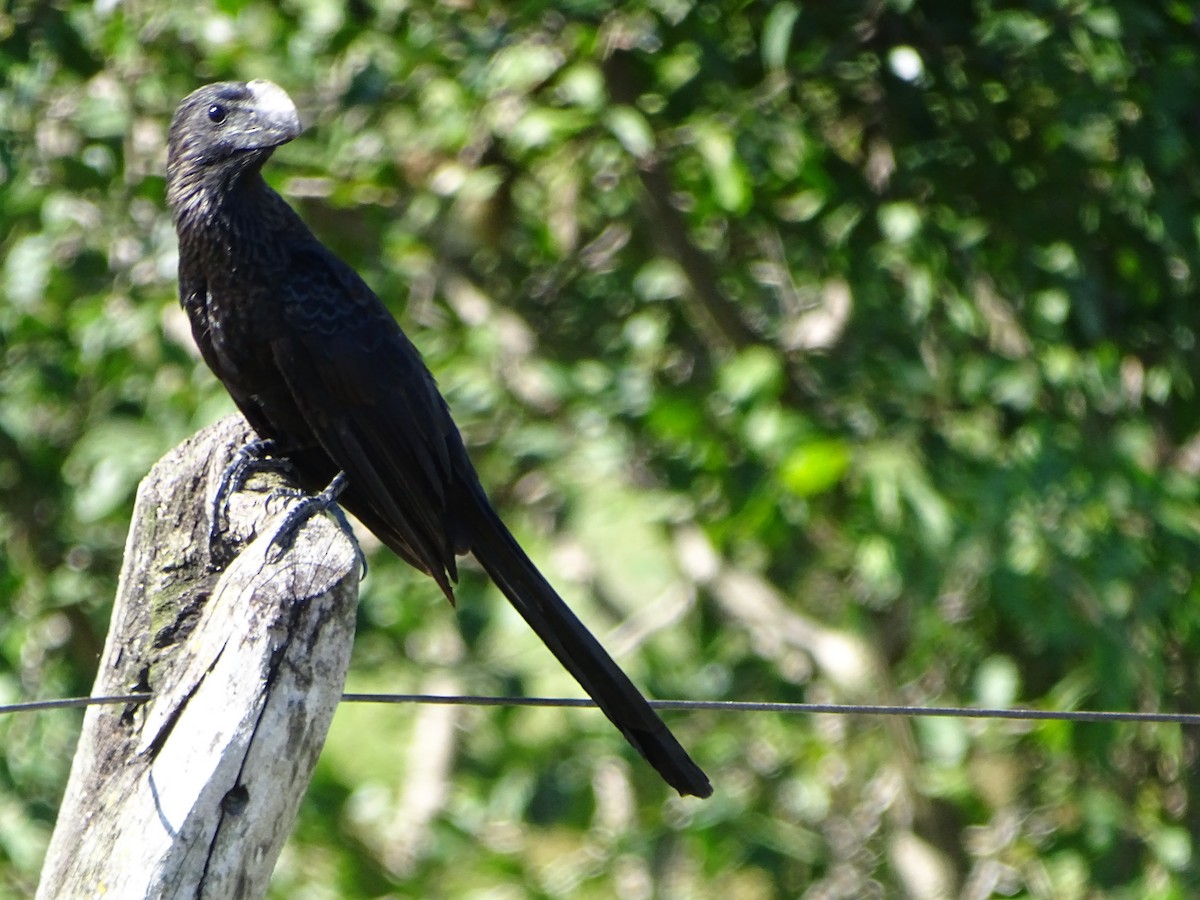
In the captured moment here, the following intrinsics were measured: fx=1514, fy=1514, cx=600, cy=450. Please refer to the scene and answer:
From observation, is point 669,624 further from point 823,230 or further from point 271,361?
point 271,361

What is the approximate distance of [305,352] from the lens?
10.1 ft

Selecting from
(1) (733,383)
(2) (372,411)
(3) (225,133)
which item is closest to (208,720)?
(2) (372,411)

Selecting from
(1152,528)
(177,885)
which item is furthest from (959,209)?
(177,885)

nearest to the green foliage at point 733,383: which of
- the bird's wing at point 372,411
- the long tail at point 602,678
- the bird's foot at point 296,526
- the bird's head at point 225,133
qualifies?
the bird's head at point 225,133

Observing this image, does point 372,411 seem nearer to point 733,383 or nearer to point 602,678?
point 602,678

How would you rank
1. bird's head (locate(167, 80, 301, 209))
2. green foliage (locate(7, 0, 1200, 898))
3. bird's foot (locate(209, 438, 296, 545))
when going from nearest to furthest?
bird's foot (locate(209, 438, 296, 545)), bird's head (locate(167, 80, 301, 209)), green foliage (locate(7, 0, 1200, 898))

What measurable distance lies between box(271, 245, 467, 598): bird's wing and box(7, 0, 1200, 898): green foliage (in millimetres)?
967

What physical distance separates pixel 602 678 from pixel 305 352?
1030mm

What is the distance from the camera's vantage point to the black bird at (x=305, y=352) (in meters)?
2.99

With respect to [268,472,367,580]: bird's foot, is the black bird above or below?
below

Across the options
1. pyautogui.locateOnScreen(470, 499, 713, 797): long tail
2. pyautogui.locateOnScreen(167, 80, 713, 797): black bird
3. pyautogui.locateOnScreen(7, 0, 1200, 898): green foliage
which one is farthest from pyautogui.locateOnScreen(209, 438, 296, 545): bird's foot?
pyautogui.locateOnScreen(7, 0, 1200, 898): green foliage

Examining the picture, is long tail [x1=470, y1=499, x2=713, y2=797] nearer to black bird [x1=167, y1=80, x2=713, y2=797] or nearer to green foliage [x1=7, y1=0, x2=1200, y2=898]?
black bird [x1=167, y1=80, x2=713, y2=797]

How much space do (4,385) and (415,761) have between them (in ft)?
9.12

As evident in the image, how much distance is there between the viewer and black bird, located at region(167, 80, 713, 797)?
9.82ft
